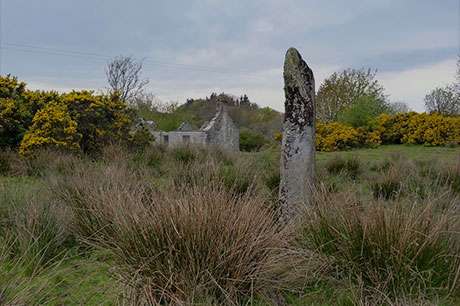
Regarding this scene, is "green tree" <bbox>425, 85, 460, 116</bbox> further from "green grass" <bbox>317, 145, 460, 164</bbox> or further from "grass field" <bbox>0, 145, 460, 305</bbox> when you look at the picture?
"grass field" <bbox>0, 145, 460, 305</bbox>

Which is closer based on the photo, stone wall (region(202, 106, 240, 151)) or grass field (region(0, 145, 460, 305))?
grass field (region(0, 145, 460, 305))

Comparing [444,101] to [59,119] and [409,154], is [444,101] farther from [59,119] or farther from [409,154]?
[59,119]

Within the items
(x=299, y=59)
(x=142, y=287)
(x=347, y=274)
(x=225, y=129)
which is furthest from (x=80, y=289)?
(x=225, y=129)

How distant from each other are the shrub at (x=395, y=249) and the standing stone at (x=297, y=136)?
989 mm

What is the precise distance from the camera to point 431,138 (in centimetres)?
1898

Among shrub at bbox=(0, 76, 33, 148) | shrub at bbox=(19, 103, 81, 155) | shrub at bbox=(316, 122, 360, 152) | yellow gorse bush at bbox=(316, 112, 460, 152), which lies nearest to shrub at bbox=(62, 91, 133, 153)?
shrub at bbox=(19, 103, 81, 155)

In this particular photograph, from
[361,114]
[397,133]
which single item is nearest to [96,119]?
[397,133]

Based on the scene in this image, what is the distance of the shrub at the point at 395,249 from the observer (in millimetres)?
2508

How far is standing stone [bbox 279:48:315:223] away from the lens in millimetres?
3861

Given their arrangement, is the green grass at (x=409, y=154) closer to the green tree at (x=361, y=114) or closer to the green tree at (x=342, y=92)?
the green tree at (x=361, y=114)

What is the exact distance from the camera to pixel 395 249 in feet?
8.16

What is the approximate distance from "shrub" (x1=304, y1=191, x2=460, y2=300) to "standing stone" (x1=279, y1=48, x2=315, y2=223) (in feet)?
3.24

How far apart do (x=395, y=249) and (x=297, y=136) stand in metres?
1.66

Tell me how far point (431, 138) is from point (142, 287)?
19306mm
